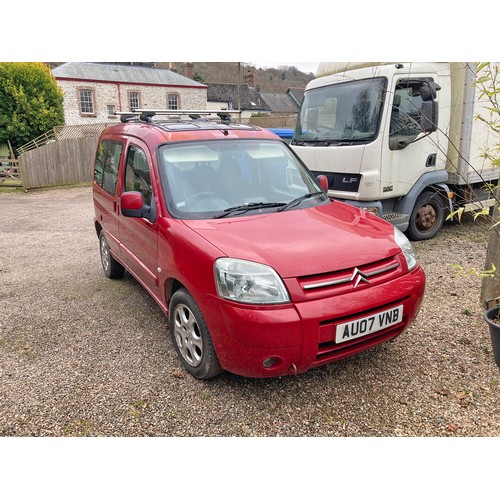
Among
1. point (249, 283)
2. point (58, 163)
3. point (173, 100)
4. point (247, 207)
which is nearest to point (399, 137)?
point (247, 207)

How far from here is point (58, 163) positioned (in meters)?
18.2

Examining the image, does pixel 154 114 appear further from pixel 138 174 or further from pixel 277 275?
pixel 277 275

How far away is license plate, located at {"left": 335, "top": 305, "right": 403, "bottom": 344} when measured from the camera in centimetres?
273

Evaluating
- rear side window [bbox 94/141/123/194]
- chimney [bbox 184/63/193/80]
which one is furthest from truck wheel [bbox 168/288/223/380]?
chimney [bbox 184/63/193/80]

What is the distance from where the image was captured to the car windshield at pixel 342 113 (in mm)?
6375

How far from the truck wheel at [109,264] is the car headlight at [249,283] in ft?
10.8

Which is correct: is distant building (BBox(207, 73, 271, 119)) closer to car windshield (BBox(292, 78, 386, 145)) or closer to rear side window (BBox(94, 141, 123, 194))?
car windshield (BBox(292, 78, 386, 145))

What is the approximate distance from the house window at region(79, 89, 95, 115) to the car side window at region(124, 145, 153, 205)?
2787 cm

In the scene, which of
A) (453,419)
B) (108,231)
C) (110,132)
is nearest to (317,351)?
(453,419)

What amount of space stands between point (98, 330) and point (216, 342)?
2.01 metres

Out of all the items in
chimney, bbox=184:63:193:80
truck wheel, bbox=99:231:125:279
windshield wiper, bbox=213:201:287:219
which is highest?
chimney, bbox=184:63:193:80

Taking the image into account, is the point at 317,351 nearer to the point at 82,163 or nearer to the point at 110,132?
the point at 110,132

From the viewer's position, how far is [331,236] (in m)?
3.09

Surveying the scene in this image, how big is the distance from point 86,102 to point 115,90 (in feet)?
7.61
